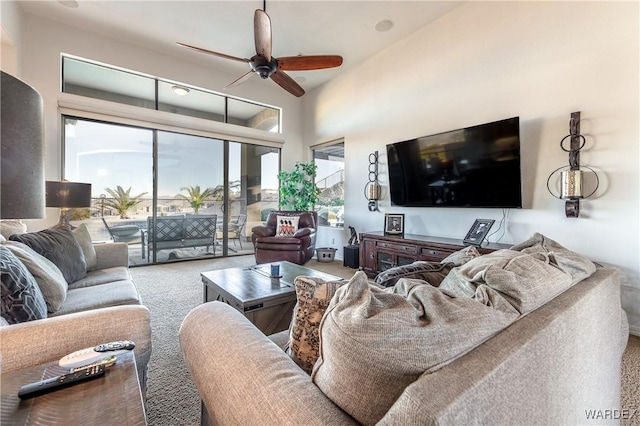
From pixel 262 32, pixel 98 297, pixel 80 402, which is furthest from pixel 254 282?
pixel 262 32

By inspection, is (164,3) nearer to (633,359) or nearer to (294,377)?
(294,377)

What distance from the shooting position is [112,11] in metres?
3.56

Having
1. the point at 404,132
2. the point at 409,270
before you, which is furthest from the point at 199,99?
the point at 409,270

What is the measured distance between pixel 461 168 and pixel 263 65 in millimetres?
2479

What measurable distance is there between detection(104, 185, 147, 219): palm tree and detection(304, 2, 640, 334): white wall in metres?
4.11

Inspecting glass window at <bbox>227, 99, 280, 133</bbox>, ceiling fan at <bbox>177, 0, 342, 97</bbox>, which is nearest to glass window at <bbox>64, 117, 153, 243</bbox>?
glass window at <bbox>227, 99, 280, 133</bbox>

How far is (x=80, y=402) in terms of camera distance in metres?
0.66

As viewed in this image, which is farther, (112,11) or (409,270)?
(112,11)

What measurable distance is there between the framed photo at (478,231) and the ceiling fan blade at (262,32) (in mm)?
2849

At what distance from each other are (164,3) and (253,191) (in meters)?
3.22

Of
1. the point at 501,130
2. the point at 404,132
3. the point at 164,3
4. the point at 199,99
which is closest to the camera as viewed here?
the point at 501,130

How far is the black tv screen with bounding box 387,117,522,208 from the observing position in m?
2.88

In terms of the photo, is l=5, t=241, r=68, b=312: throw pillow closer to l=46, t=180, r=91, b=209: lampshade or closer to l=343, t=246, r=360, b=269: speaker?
l=46, t=180, r=91, b=209: lampshade

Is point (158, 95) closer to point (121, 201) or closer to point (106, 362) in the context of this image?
point (121, 201)
